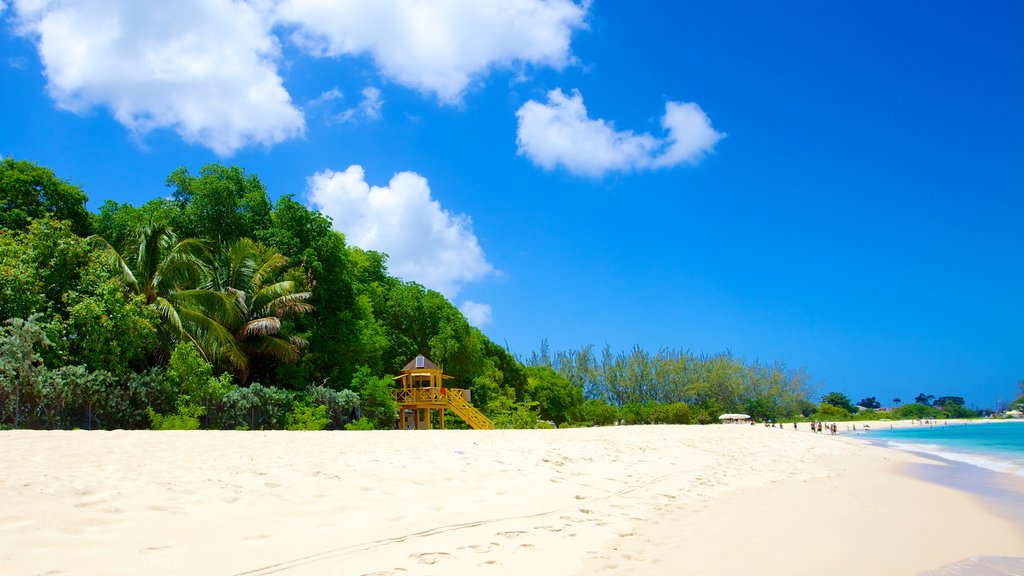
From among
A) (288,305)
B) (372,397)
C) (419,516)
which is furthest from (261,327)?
(419,516)

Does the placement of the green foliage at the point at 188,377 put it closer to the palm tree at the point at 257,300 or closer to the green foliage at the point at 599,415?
the palm tree at the point at 257,300

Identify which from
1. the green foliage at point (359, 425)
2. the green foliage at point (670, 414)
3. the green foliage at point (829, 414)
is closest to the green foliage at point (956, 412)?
the green foliage at point (829, 414)

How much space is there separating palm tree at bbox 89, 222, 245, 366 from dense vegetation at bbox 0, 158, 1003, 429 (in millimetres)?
46

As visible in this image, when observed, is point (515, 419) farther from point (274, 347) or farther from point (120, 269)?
point (120, 269)

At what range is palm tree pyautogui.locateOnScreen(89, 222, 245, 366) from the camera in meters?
18.9

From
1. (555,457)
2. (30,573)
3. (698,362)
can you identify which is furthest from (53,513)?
(698,362)

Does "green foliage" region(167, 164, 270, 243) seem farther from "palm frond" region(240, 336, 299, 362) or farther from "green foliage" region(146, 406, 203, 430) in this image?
"green foliage" region(146, 406, 203, 430)

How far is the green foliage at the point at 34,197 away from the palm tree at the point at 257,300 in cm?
564

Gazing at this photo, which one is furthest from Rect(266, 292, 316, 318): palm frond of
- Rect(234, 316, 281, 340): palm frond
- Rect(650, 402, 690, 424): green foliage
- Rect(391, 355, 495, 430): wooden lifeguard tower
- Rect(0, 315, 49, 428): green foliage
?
Rect(650, 402, 690, 424): green foliage

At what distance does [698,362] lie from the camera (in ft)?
269

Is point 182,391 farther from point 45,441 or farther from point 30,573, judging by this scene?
point 30,573

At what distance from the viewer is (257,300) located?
21.9 m

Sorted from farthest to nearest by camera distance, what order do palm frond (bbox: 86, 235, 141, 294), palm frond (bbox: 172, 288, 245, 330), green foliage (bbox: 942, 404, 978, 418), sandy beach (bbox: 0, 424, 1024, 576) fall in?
green foliage (bbox: 942, 404, 978, 418), palm frond (bbox: 172, 288, 245, 330), palm frond (bbox: 86, 235, 141, 294), sandy beach (bbox: 0, 424, 1024, 576)

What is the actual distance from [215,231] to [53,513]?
22753 millimetres
